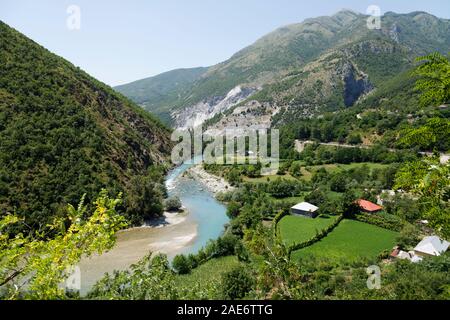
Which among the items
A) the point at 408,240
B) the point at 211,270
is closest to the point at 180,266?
the point at 211,270

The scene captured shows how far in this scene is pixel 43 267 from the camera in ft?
19.3

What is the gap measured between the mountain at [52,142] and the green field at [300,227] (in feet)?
68.3

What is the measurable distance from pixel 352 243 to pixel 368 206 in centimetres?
1168

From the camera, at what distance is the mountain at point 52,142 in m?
A: 44.5

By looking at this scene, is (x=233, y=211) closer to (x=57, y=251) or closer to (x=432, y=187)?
(x=57, y=251)

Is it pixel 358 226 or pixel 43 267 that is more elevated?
pixel 43 267

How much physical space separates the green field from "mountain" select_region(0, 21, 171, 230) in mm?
20804

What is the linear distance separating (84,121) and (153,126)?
4656 centimetres

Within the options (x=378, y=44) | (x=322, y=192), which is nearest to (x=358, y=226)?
(x=322, y=192)

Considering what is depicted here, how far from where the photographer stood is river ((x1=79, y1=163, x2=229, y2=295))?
116 feet

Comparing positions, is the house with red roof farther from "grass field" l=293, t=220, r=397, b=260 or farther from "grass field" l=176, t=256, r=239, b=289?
"grass field" l=176, t=256, r=239, b=289

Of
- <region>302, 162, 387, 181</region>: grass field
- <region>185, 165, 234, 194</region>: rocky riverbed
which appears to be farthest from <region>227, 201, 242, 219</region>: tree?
<region>302, 162, 387, 181</region>: grass field

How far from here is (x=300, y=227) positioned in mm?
44438
